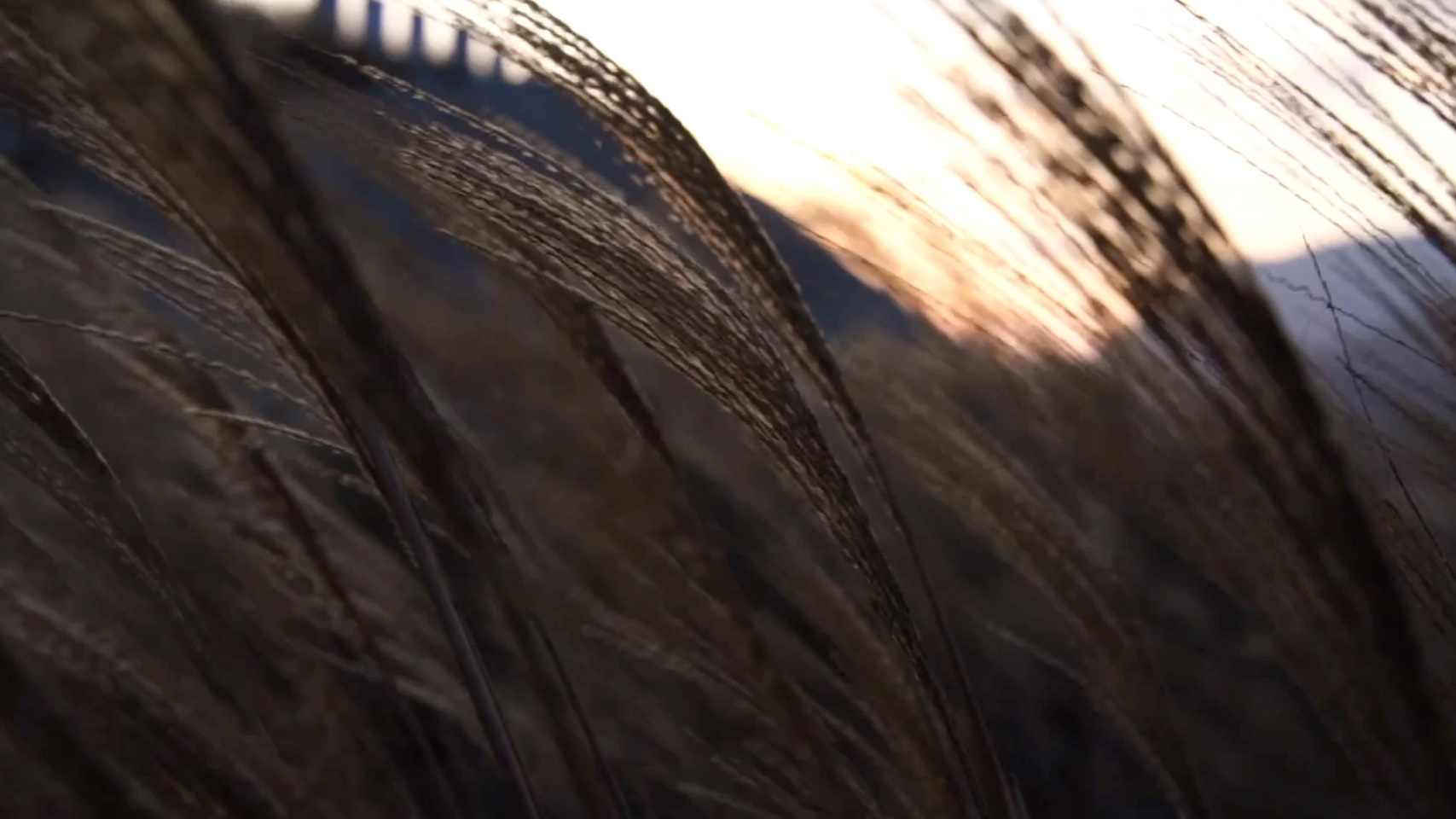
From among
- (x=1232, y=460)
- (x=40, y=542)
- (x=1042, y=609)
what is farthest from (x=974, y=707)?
(x=40, y=542)

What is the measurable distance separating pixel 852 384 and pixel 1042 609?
0.26 metres

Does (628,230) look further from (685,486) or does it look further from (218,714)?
(218,714)

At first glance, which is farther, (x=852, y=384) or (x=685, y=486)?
(x=852, y=384)

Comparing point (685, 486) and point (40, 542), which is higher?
point (685, 486)

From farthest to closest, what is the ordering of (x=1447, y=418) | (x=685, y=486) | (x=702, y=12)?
(x=1447, y=418), (x=685, y=486), (x=702, y=12)

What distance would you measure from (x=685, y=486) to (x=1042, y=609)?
0.38m

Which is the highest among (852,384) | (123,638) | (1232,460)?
(1232,460)

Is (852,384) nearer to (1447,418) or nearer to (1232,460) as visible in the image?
(1232,460)

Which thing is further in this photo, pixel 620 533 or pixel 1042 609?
pixel 1042 609

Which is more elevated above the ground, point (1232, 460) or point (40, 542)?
point (1232, 460)

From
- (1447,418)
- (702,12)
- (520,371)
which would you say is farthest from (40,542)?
(1447,418)

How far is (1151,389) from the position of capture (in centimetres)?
63

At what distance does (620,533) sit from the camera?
73 cm

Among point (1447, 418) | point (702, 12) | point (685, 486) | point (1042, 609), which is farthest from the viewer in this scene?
point (1042, 609)
